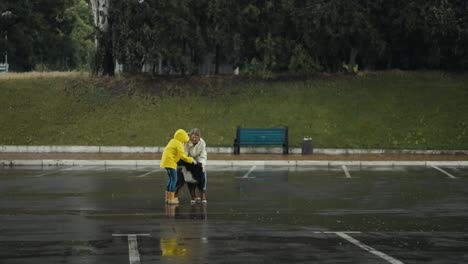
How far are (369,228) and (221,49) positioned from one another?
29.5 m

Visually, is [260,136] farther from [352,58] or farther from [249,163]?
[352,58]

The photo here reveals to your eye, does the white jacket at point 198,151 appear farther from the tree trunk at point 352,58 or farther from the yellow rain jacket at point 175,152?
the tree trunk at point 352,58

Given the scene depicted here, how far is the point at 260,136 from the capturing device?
3102 centimetres

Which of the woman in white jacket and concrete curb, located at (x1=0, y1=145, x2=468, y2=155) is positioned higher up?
the woman in white jacket

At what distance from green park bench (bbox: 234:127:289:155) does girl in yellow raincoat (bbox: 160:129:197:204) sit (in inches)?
562

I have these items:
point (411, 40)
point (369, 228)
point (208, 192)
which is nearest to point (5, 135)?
point (208, 192)

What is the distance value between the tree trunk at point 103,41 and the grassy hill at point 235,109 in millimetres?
1271

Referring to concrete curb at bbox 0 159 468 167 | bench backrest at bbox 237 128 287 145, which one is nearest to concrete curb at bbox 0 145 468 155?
bench backrest at bbox 237 128 287 145

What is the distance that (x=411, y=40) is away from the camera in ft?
136

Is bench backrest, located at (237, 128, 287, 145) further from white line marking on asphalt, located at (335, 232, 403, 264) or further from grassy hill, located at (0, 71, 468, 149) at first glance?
white line marking on asphalt, located at (335, 232, 403, 264)

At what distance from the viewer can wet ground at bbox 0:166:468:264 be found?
10.5 meters

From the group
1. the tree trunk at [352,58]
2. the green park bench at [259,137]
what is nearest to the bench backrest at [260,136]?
the green park bench at [259,137]

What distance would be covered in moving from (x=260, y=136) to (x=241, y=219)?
17015 millimetres

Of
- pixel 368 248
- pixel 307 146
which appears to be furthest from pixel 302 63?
pixel 368 248
